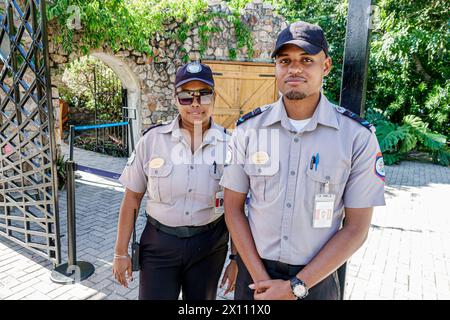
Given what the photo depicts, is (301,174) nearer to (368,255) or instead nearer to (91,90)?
(368,255)

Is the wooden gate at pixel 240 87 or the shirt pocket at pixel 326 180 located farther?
the wooden gate at pixel 240 87

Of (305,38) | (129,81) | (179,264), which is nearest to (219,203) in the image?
(179,264)

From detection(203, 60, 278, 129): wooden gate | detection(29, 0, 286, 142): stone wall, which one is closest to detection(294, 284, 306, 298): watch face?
detection(203, 60, 278, 129): wooden gate

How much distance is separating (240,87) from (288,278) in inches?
261

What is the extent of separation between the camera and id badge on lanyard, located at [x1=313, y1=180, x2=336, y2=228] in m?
1.50

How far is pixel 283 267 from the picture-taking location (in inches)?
61.5

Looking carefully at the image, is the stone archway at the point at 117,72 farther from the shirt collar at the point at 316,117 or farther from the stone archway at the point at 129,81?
the shirt collar at the point at 316,117

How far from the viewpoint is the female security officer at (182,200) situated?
1866 mm

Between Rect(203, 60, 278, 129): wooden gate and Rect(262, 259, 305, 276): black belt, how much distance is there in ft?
21.1

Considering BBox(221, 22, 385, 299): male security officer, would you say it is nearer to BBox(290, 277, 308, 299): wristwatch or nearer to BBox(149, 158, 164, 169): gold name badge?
BBox(290, 277, 308, 299): wristwatch

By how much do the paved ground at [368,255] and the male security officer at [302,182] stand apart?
166cm

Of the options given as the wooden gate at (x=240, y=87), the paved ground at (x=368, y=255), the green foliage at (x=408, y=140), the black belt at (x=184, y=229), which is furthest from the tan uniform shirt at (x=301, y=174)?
the green foliage at (x=408, y=140)

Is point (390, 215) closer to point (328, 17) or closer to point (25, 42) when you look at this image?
point (25, 42)

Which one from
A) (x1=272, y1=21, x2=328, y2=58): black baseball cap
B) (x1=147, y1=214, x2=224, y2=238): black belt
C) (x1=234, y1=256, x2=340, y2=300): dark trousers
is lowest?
(x1=234, y1=256, x2=340, y2=300): dark trousers
